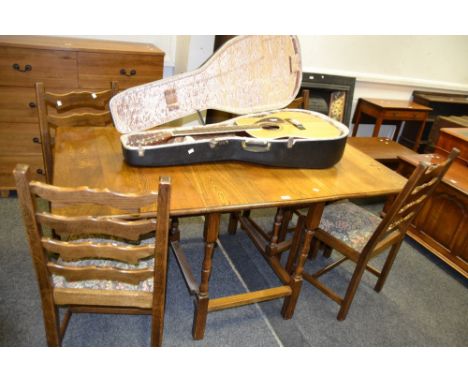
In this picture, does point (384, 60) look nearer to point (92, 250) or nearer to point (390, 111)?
point (390, 111)

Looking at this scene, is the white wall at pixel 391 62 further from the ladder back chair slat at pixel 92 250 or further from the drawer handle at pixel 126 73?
the ladder back chair slat at pixel 92 250

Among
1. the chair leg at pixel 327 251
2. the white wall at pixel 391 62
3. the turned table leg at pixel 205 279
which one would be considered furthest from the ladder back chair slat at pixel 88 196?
the white wall at pixel 391 62

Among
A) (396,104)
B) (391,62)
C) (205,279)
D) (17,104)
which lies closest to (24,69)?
(17,104)

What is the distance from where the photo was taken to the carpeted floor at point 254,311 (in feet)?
5.81

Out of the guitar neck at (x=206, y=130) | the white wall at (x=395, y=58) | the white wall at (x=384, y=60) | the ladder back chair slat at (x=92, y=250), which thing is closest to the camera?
the ladder back chair slat at (x=92, y=250)

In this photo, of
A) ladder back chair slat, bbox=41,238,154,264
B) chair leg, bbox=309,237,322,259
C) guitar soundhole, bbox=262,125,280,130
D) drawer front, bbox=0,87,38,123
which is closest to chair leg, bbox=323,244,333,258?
chair leg, bbox=309,237,322,259

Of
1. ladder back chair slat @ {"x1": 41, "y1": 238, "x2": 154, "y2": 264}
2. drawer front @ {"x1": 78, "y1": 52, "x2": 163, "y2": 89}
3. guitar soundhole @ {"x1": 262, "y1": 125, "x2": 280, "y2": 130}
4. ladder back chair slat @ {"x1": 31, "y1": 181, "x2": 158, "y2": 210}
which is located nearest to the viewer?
ladder back chair slat @ {"x1": 31, "y1": 181, "x2": 158, "y2": 210}

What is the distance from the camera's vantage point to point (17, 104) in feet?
7.86

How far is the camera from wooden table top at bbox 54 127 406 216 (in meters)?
1.36

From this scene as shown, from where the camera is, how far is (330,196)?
1497 mm

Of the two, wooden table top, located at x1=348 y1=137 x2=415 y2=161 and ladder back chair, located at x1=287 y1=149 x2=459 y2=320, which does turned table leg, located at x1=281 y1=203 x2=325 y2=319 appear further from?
wooden table top, located at x1=348 y1=137 x2=415 y2=161

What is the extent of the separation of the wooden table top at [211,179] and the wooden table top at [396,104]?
2057 mm

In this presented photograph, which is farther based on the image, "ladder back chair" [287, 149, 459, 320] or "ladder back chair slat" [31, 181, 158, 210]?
"ladder back chair" [287, 149, 459, 320]

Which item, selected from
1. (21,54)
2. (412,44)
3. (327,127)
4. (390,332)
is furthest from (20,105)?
(412,44)
